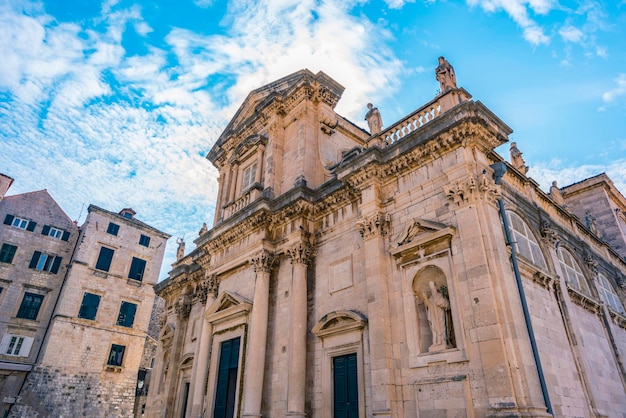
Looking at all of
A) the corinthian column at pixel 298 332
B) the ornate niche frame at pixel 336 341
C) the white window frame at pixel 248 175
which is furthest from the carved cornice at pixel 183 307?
the ornate niche frame at pixel 336 341

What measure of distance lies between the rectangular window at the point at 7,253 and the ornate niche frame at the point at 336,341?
2538 cm

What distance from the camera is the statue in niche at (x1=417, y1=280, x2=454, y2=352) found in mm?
8719

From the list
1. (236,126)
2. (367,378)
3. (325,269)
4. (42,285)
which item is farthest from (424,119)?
(42,285)

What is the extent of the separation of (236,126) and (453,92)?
39.3 feet

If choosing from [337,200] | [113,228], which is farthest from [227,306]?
[113,228]

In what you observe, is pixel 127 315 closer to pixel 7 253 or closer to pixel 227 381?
pixel 7 253

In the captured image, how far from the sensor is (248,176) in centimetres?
1777

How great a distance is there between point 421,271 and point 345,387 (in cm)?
370

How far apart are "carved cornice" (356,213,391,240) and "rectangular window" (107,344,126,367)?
81.0 feet

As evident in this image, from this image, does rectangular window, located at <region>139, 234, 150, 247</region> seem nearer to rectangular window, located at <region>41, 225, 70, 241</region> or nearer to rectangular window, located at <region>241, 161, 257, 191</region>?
rectangular window, located at <region>41, 225, 70, 241</region>

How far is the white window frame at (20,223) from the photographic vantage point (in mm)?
27681

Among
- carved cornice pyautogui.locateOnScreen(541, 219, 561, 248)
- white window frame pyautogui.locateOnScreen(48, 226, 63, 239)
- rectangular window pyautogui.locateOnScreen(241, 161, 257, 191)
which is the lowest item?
carved cornice pyautogui.locateOnScreen(541, 219, 561, 248)

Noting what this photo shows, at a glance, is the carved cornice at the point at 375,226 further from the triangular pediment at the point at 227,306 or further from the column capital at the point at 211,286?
the column capital at the point at 211,286

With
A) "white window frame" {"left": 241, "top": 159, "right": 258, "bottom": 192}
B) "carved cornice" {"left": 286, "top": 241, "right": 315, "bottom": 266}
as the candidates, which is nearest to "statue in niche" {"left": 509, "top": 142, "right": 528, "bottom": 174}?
"carved cornice" {"left": 286, "top": 241, "right": 315, "bottom": 266}
